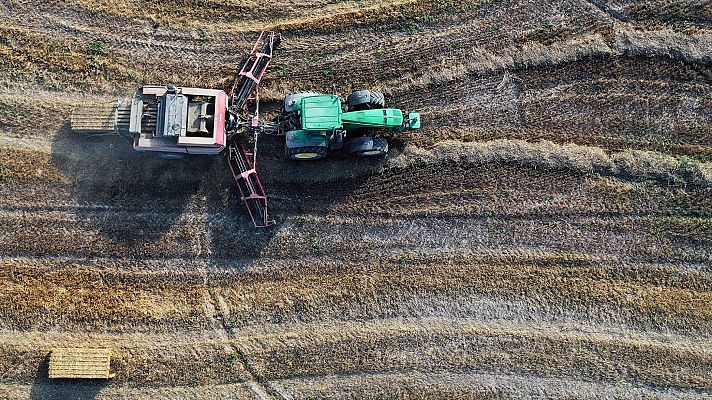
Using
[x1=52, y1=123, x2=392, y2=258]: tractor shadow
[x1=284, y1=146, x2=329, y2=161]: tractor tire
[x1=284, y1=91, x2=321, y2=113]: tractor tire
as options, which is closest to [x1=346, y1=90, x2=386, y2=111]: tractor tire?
[x1=284, y1=91, x2=321, y2=113]: tractor tire

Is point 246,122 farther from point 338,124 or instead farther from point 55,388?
point 55,388

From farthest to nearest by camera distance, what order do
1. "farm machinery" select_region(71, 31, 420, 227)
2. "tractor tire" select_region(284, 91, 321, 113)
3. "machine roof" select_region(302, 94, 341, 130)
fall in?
Answer: "tractor tire" select_region(284, 91, 321, 113) → "machine roof" select_region(302, 94, 341, 130) → "farm machinery" select_region(71, 31, 420, 227)

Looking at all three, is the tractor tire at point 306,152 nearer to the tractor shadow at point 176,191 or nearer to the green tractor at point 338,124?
the green tractor at point 338,124

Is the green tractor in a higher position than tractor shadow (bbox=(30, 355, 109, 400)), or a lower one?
higher

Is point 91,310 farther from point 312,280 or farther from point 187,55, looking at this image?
point 187,55

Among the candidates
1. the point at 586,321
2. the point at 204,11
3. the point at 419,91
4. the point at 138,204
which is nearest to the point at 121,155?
the point at 138,204

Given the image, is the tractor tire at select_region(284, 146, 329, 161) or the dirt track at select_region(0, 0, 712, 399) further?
the dirt track at select_region(0, 0, 712, 399)

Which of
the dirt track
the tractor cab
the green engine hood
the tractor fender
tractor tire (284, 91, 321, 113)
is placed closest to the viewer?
the tractor cab

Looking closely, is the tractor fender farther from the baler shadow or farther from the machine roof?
the baler shadow
